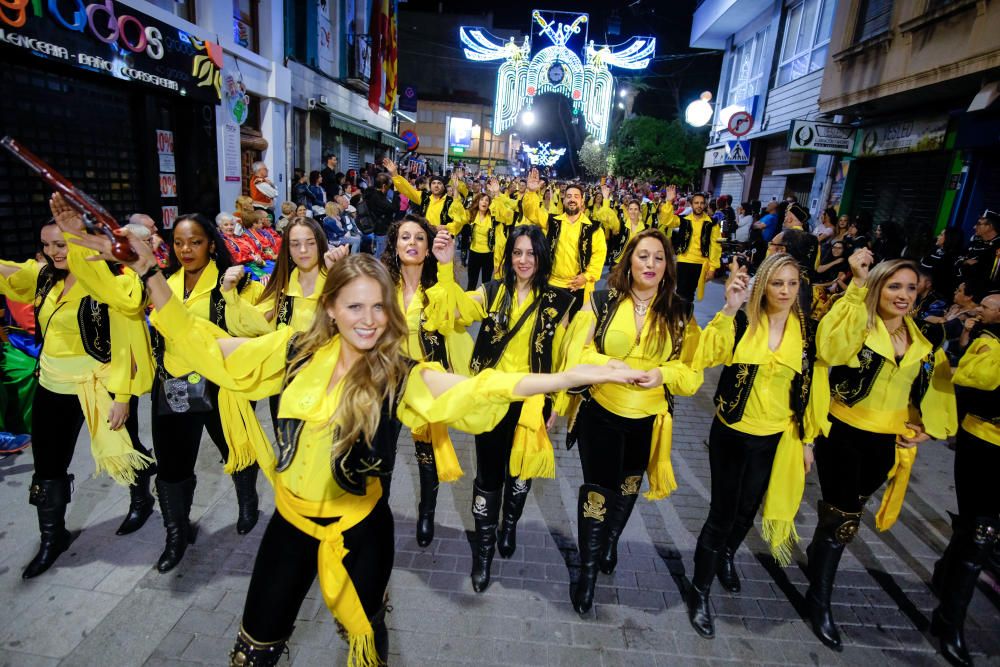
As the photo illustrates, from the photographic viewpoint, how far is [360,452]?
203 cm

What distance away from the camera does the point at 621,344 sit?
A: 3.08 metres

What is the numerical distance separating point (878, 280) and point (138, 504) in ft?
15.8

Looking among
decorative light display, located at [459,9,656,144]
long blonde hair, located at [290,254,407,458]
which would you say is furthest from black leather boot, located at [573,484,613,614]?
decorative light display, located at [459,9,656,144]

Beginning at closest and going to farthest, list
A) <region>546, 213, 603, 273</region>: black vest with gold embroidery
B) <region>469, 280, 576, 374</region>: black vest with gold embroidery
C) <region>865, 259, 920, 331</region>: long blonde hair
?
<region>865, 259, 920, 331</region>: long blonde hair
<region>469, 280, 576, 374</region>: black vest with gold embroidery
<region>546, 213, 603, 273</region>: black vest with gold embroidery

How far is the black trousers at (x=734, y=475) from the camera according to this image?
9.83 ft

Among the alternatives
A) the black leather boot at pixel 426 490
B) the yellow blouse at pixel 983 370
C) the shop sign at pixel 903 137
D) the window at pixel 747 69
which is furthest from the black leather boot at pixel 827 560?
the window at pixel 747 69

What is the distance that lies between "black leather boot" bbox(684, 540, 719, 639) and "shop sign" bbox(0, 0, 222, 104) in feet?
28.9

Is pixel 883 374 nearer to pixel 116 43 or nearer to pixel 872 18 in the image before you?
pixel 116 43

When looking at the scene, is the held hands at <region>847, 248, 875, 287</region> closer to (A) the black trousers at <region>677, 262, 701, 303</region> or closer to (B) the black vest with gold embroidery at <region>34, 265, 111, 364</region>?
(B) the black vest with gold embroidery at <region>34, 265, 111, 364</region>

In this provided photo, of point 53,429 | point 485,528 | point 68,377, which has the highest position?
point 68,377

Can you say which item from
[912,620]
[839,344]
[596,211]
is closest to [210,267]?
[839,344]

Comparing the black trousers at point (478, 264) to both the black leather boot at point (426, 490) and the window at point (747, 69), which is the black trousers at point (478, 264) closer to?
the black leather boot at point (426, 490)

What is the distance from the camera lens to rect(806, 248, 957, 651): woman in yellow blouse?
2971mm

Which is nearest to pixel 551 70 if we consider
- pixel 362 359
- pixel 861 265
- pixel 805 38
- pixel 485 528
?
pixel 805 38
